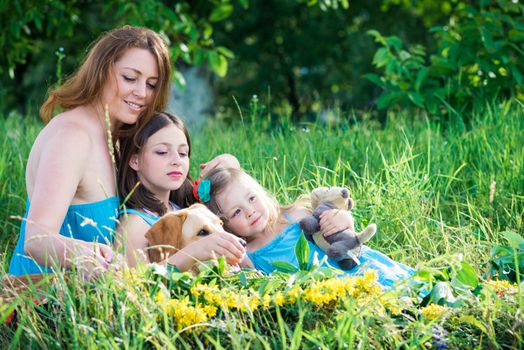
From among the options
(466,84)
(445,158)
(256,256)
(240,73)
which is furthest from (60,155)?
(240,73)

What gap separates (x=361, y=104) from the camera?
13.2 m

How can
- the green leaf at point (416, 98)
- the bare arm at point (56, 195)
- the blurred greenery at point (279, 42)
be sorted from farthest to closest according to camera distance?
the blurred greenery at point (279, 42) < the green leaf at point (416, 98) < the bare arm at point (56, 195)

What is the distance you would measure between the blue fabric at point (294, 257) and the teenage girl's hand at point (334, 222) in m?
0.13

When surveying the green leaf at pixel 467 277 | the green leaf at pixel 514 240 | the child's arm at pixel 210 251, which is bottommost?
the green leaf at pixel 467 277

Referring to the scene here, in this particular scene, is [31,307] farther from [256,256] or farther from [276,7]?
[276,7]

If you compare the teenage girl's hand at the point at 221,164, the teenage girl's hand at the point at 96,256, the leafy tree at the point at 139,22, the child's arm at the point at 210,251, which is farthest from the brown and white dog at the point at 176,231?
the leafy tree at the point at 139,22

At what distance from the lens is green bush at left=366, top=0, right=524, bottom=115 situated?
5973 millimetres

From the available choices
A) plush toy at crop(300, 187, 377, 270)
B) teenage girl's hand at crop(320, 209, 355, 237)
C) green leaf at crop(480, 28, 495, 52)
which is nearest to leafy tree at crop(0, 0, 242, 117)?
green leaf at crop(480, 28, 495, 52)

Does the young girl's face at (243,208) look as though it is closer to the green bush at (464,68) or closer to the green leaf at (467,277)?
the green leaf at (467,277)

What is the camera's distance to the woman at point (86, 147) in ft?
10.7

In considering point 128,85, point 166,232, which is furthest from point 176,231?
point 128,85

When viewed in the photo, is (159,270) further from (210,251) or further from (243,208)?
(243,208)

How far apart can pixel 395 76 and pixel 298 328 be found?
185 inches

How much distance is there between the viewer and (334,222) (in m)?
3.51
